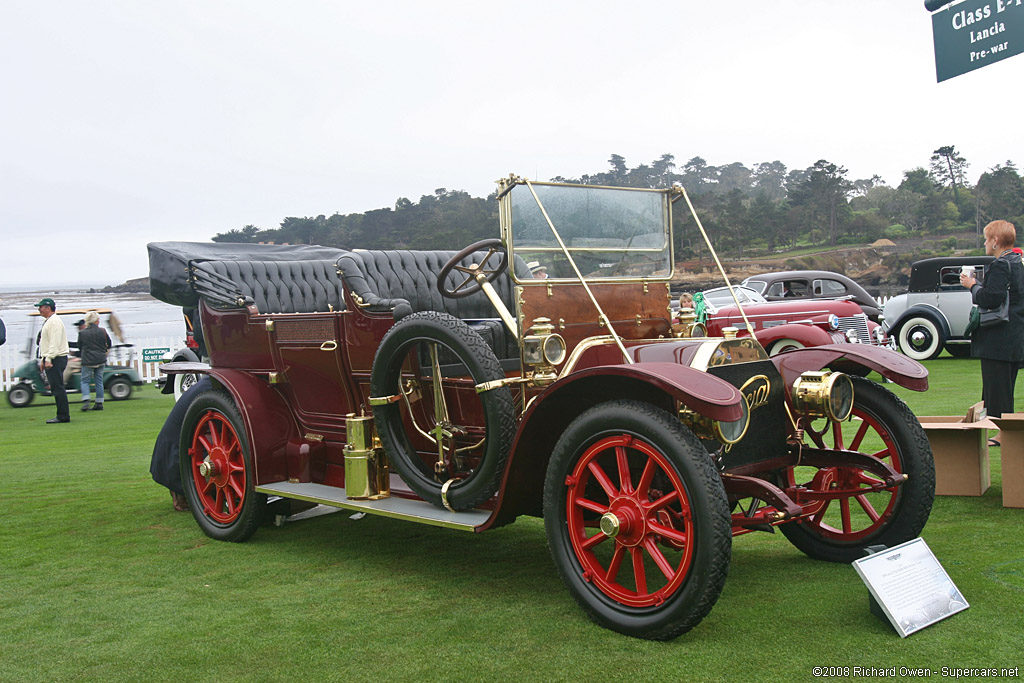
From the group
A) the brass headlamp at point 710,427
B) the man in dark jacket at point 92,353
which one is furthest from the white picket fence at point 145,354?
the brass headlamp at point 710,427

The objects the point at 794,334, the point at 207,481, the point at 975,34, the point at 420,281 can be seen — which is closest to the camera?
the point at 207,481

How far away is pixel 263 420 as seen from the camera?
4367 mm

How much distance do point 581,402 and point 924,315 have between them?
464 inches

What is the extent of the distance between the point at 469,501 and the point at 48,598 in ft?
5.84

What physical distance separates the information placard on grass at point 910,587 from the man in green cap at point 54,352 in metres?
9.95

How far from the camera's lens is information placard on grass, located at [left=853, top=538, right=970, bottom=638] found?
8.84ft

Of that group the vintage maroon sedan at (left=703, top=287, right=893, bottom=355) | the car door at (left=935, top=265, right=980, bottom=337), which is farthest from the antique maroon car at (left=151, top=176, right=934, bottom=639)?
the car door at (left=935, top=265, right=980, bottom=337)

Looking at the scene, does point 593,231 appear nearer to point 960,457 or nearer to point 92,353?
point 960,457

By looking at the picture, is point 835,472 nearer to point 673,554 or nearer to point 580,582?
point 673,554

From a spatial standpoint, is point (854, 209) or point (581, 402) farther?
point (854, 209)

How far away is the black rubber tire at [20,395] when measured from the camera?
12742mm

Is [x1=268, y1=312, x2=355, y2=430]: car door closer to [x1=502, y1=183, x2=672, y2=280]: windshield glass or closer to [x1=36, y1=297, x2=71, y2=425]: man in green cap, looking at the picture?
[x1=502, y1=183, x2=672, y2=280]: windshield glass

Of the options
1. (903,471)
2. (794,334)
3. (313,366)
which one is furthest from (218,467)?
(794,334)

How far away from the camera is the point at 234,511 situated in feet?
14.6
